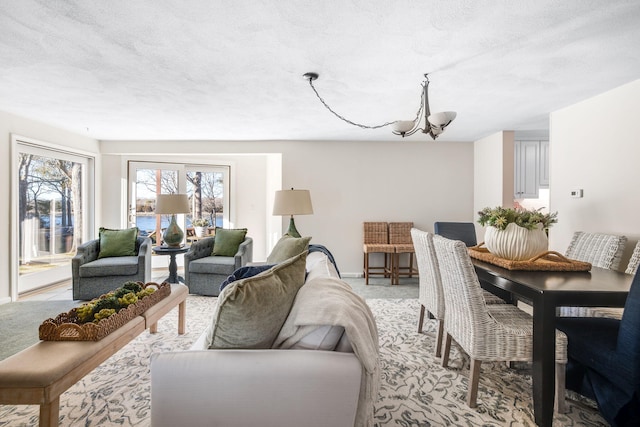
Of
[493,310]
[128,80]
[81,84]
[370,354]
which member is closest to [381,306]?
[493,310]

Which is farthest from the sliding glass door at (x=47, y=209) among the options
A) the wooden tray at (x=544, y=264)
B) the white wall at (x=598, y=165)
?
the white wall at (x=598, y=165)

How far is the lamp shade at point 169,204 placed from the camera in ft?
14.0

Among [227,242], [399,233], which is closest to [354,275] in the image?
[399,233]

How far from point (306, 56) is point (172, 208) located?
290 cm

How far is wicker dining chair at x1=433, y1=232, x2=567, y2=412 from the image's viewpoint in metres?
1.75

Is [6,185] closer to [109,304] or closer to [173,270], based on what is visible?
[173,270]

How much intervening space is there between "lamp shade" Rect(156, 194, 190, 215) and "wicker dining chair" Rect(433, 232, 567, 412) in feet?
11.6

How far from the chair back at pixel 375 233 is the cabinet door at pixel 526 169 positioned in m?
2.07

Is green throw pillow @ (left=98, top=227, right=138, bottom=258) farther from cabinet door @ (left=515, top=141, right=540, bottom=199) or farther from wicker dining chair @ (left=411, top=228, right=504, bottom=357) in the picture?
cabinet door @ (left=515, top=141, right=540, bottom=199)

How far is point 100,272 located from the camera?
3719 millimetres

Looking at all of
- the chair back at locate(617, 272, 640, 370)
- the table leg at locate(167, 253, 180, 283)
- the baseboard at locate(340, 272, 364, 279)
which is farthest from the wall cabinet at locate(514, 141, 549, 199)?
the table leg at locate(167, 253, 180, 283)

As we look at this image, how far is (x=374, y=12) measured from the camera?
5.99 feet

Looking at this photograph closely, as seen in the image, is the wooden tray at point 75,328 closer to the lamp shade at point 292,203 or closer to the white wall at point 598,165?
the lamp shade at point 292,203

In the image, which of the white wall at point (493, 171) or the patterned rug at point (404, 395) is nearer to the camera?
the patterned rug at point (404, 395)
